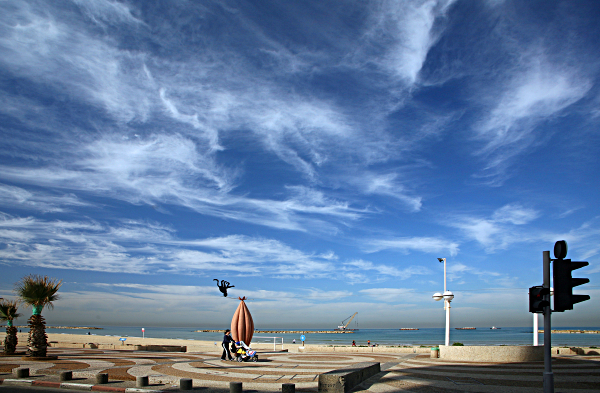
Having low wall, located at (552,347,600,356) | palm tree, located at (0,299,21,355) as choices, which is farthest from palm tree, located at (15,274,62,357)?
low wall, located at (552,347,600,356)

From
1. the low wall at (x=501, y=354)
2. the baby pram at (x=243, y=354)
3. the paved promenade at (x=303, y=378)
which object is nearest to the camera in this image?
the paved promenade at (x=303, y=378)

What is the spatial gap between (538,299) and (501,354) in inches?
639

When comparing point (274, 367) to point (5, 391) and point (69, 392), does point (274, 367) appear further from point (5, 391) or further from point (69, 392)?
point (5, 391)

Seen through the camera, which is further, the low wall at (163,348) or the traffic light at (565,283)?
the low wall at (163,348)

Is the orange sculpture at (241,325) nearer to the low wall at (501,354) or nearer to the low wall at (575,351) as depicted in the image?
the low wall at (501,354)

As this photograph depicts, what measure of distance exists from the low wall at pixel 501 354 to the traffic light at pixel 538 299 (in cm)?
1593

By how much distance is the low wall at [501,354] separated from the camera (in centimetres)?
2150

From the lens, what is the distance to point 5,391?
11.2 metres

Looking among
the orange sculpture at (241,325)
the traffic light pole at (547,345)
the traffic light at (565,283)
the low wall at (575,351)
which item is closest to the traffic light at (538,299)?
the traffic light pole at (547,345)

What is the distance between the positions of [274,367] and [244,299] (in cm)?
594

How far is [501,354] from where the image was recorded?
21531 millimetres

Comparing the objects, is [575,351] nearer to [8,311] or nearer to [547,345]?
[547,345]

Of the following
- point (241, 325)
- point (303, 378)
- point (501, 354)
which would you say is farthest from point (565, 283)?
point (241, 325)

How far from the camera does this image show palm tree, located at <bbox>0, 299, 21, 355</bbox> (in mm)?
23406
